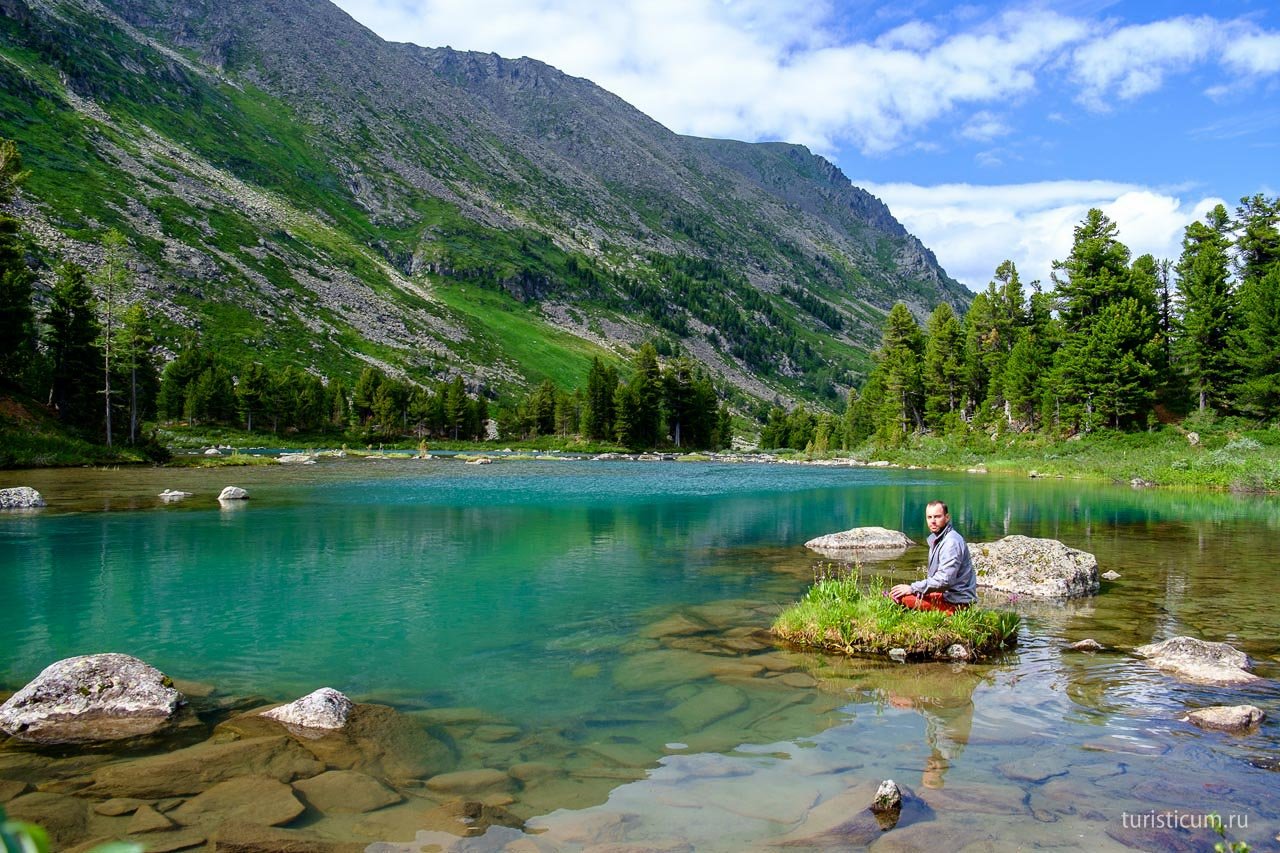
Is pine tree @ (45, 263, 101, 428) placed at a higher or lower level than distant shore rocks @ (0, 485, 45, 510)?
higher

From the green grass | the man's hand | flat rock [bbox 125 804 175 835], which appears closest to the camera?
flat rock [bbox 125 804 175 835]

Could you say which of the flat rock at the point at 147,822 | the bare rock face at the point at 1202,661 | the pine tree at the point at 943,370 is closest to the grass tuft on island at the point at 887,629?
the bare rock face at the point at 1202,661

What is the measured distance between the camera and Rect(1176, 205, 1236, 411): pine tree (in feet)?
235

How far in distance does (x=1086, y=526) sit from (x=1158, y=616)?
18.5 meters

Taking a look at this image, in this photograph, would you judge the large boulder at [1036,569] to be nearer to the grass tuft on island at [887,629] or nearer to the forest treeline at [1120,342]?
the grass tuft on island at [887,629]

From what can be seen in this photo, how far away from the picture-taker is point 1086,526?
3453 centimetres

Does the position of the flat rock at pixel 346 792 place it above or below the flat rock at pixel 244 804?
below

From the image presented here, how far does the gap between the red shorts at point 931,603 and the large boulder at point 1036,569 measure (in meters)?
5.41

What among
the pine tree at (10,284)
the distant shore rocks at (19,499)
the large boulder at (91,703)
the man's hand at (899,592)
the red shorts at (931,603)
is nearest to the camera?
the large boulder at (91,703)

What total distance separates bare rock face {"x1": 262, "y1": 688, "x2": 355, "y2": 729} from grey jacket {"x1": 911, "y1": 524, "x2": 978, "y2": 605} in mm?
11000

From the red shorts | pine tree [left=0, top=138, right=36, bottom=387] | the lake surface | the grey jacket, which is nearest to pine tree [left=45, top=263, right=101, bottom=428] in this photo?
pine tree [left=0, top=138, right=36, bottom=387]

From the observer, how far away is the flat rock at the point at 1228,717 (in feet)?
35.5

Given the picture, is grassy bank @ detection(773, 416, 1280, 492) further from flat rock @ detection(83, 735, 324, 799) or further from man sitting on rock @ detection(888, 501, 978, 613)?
flat rock @ detection(83, 735, 324, 799)

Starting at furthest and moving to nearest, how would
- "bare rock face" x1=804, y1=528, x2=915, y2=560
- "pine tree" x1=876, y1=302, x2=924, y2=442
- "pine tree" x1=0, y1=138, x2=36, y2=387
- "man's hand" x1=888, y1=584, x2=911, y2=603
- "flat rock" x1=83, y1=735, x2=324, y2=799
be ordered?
1. "pine tree" x1=876, y1=302, x2=924, y2=442
2. "pine tree" x1=0, y1=138, x2=36, y2=387
3. "bare rock face" x1=804, y1=528, x2=915, y2=560
4. "man's hand" x1=888, y1=584, x2=911, y2=603
5. "flat rock" x1=83, y1=735, x2=324, y2=799
